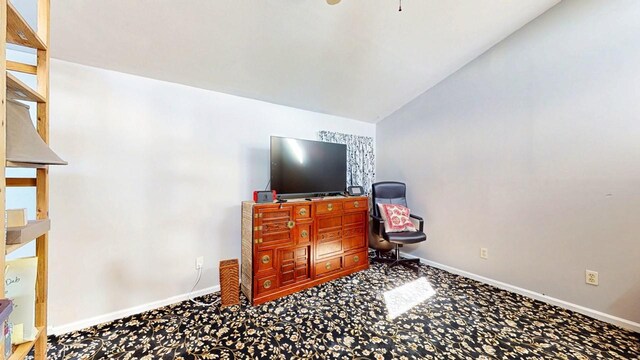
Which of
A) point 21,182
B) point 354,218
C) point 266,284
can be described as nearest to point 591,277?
point 354,218

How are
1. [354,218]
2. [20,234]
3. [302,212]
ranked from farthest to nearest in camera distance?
[354,218] → [302,212] → [20,234]

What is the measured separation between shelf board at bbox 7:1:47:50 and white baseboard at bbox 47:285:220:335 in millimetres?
2107

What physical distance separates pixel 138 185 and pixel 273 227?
1.31 metres

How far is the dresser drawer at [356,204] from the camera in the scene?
9.80 ft

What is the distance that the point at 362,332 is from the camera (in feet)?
6.25

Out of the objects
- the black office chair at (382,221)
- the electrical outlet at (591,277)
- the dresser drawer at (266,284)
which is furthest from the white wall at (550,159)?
the dresser drawer at (266,284)

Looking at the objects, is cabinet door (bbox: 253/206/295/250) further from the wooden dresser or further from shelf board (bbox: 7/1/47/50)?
shelf board (bbox: 7/1/47/50)

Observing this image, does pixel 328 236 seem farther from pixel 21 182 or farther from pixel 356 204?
pixel 21 182

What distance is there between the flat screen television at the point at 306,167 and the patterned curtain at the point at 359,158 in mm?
444

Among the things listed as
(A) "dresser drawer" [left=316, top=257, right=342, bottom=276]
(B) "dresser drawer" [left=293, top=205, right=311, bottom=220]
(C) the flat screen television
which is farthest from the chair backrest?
(B) "dresser drawer" [left=293, top=205, right=311, bottom=220]

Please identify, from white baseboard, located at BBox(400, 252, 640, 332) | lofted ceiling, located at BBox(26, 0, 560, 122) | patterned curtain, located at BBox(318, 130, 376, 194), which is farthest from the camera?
patterned curtain, located at BBox(318, 130, 376, 194)

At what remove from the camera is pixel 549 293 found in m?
2.33

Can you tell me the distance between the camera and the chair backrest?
3.45m

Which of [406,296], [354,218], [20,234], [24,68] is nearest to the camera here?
[20,234]
